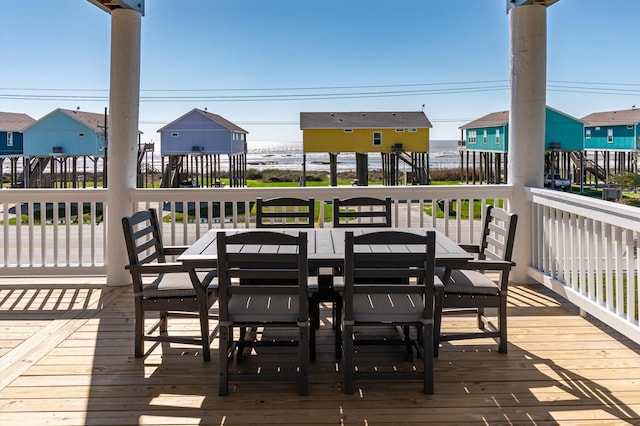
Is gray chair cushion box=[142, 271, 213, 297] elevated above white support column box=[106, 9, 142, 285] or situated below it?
below

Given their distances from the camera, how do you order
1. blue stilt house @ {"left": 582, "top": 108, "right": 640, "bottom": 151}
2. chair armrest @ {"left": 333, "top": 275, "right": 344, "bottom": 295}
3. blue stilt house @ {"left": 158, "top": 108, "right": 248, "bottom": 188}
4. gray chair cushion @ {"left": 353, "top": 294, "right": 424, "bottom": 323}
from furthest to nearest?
1. blue stilt house @ {"left": 158, "top": 108, "right": 248, "bottom": 188}
2. blue stilt house @ {"left": 582, "top": 108, "right": 640, "bottom": 151}
3. chair armrest @ {"left": 333, "top": 275, "right": 344, "bottom": 295}
4. gray chair cushion @ {"left": 353, "top": 294, "right": 424, "bottom": 323}

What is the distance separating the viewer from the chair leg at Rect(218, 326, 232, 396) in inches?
99.7

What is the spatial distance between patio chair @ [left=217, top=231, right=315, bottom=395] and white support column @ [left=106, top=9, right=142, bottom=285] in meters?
2.50

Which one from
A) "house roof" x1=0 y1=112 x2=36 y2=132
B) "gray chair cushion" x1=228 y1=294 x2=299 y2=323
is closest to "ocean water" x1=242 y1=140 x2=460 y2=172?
"house roof" x1=0 y1=112 x2=36 y2=132

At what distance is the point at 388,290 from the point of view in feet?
A: 8.10

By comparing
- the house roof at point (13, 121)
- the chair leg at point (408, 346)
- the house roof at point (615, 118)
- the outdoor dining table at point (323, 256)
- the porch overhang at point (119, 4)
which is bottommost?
the chair leg at point (408, 346)

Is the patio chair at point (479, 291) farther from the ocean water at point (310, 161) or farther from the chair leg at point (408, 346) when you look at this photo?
the ocean water at point (310, 161)

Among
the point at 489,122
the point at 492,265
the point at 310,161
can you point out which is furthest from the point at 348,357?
the point at 310,161

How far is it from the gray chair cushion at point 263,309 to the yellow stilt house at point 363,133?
39.0 ft

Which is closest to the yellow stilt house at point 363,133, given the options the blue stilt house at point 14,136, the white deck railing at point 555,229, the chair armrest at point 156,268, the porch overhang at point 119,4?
the white deck railing at point 555,229

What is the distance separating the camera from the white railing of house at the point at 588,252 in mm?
3043

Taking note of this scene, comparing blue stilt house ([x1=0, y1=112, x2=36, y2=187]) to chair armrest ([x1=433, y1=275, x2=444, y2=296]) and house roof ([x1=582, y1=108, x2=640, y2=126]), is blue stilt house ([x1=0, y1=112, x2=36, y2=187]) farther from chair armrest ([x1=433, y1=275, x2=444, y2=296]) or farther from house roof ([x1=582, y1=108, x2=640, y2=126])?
chair armrest ([x1=433, y1=275, x2=444, y2=296])

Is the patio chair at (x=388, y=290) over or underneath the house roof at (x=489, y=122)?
underneath

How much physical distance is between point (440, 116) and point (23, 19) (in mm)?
15215
